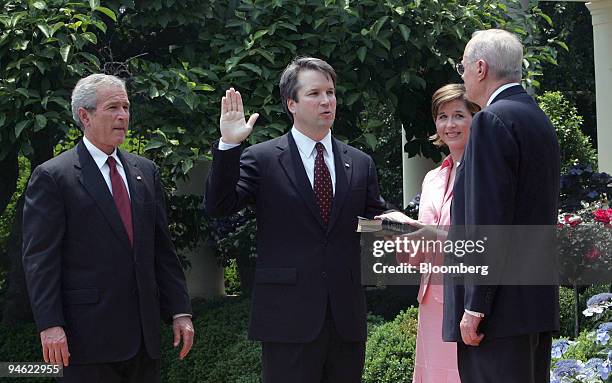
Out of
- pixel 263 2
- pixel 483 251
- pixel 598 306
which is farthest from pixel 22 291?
pixel 483 251

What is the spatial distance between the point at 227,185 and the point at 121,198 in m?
0.47

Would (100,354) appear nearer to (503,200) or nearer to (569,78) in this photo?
(503,200)

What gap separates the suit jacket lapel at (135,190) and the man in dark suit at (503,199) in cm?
136

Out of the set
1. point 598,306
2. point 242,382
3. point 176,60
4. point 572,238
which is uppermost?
point 176,60

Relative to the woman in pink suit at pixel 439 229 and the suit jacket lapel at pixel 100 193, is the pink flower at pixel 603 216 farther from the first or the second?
the suit jacket lapel at pixel 100 193

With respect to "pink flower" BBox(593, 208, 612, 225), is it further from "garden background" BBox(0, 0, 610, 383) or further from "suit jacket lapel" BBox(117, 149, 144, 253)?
"suit jacket lapel" BBox(117, 149, 144, 253)

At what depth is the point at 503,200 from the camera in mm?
3461

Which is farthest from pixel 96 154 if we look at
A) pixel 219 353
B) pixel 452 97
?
pixel 219 353

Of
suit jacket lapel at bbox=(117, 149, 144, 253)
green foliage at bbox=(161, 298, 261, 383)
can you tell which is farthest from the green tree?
green foliage at bbox=(161, 298, 261, 383)

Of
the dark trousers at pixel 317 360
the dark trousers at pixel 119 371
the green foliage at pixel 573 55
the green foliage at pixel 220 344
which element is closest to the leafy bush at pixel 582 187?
the green foliage at pixel 220 344

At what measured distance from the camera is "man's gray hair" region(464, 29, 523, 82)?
3.64m

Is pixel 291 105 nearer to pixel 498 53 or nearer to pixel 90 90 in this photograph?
pixel 90 90

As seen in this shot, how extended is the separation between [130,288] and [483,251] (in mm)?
1492

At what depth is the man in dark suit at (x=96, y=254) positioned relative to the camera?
12.8 feet
